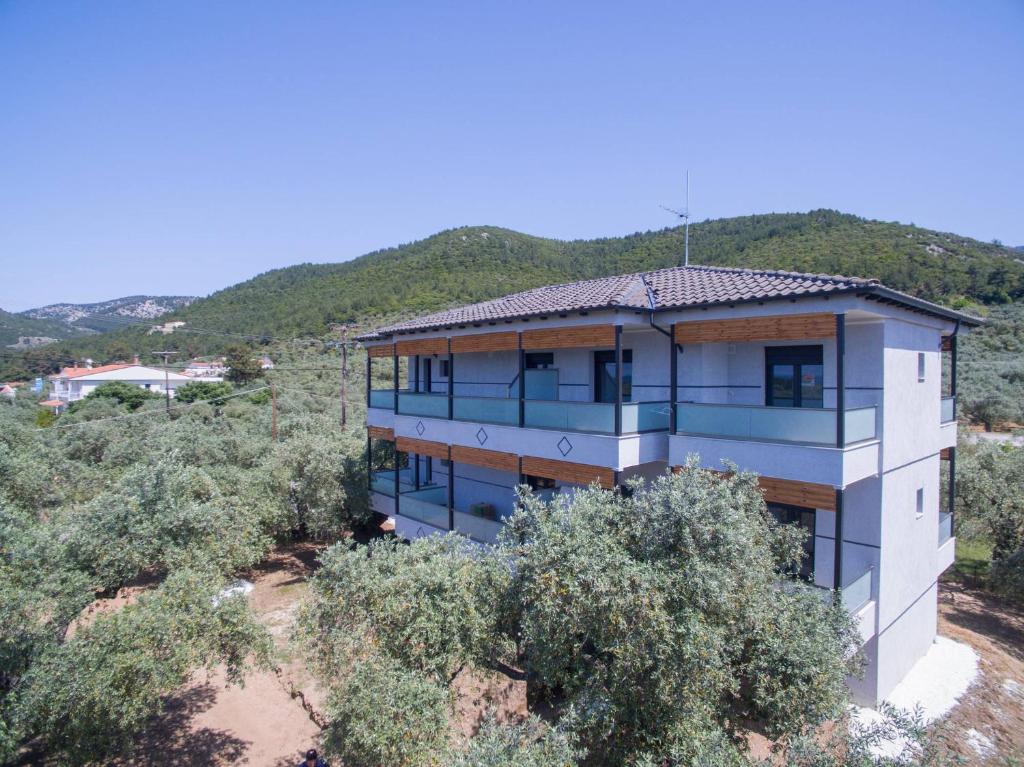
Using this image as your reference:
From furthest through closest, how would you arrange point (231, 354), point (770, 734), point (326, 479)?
1. point (231, 354)
2. point (326, 479)
3. point (770, 734)

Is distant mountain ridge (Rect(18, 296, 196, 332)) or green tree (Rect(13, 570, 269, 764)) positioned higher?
distant mountain ridge (Rect(18, 296, 196, 332))

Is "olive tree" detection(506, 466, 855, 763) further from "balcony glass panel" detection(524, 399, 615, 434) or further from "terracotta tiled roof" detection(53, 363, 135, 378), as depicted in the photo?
"terracotta tiled roof" detection(53, 363, 135, 378)

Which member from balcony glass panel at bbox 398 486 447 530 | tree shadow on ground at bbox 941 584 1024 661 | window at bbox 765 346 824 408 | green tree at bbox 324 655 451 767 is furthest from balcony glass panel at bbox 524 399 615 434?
tree shadow on ground at bbox 941 584 1024 661

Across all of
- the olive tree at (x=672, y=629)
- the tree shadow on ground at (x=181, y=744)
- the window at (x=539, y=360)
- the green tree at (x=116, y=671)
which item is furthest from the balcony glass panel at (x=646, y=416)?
the tree shadow on ground at (x=181, y=744)

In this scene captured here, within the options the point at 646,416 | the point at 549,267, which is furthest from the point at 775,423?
the point at 549,267

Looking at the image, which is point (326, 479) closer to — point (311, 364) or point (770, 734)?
point (770, 734)

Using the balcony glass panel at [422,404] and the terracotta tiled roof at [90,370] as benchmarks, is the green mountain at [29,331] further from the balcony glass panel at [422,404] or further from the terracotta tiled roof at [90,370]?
the balcony glass panel at [422,404]

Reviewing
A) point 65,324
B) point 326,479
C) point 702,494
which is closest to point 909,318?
point 702,494
